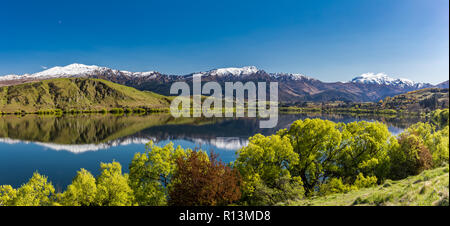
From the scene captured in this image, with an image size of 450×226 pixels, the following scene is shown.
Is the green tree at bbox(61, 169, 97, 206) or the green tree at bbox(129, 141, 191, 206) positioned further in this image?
the green tree at bbox(129, 141, 191, 206)

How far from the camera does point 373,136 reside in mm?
36156

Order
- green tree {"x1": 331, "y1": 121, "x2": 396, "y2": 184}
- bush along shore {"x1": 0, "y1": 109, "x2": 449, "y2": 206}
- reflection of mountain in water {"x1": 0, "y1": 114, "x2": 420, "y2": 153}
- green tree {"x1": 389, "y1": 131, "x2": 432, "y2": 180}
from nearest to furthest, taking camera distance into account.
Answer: bush along shore {"x1": 0, "y1": 109, "x2": 449, "y2": 206}
green tree {"x1": 389, "y1": 131, "x2": 432, "y2": 180}
green tree {"x1": 331, "y1": 121, "x2": 396, "y2": 184}
reflection of mountain in water {"x1": 0, "y1": 114, "x2": 420, "y2": 153}

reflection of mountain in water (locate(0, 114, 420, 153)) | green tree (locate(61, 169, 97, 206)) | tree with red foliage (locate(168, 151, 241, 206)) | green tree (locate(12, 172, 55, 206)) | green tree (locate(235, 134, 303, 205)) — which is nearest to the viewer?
tree with red foliage (locate(168, 151, 241, 206))

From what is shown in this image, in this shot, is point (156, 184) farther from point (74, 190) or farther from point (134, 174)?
point (74, 190)

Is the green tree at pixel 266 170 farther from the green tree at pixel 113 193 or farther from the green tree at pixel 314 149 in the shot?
the green tree at pixel 113 193

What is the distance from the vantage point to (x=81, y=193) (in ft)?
87.4

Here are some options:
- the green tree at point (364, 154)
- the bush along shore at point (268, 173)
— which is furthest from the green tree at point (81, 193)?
the green tree at point (364, 154)

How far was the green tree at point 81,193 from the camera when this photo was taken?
25.9 m

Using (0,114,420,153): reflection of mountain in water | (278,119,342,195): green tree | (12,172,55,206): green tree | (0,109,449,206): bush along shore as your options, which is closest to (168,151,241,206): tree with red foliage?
(0,109,449,206): bush along shore

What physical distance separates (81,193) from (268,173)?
22747 mm

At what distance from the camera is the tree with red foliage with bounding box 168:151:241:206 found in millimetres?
22047

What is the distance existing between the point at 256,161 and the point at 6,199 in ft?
97.5

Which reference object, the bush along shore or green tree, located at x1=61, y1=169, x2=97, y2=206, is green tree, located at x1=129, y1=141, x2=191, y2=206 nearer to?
the bush along shore

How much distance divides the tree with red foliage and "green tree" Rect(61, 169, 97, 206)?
32.2 ft
